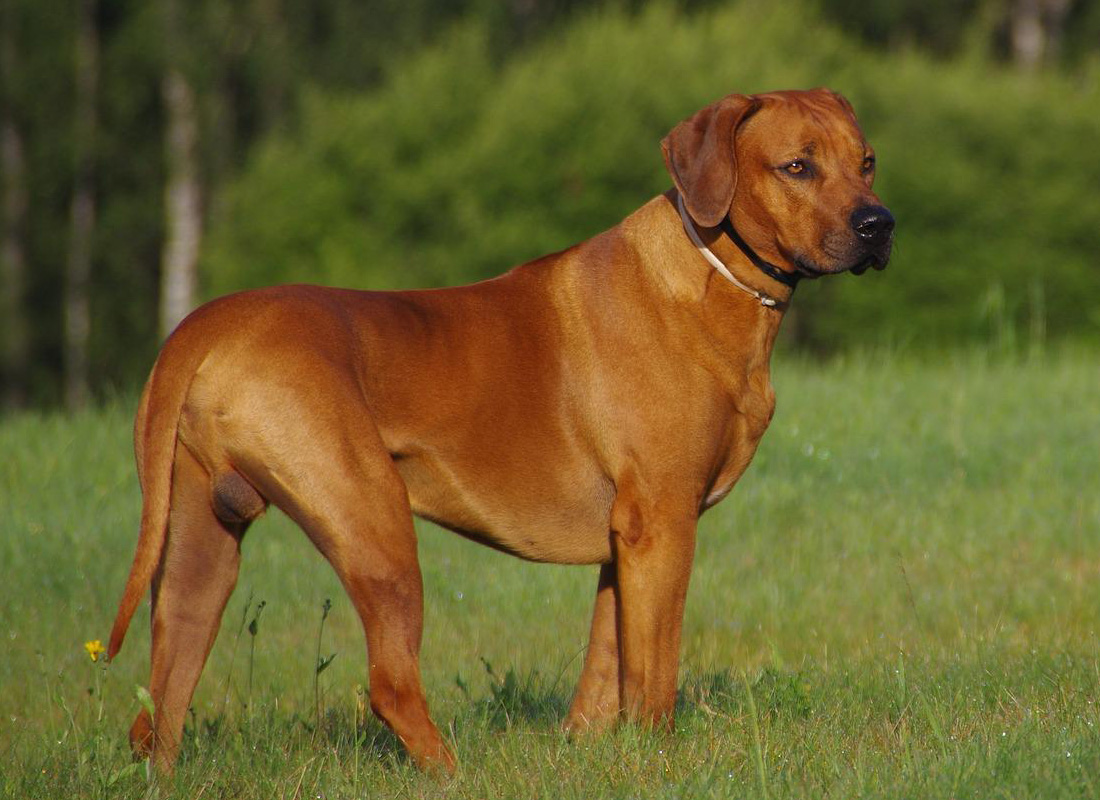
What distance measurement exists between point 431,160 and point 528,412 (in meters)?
15.9

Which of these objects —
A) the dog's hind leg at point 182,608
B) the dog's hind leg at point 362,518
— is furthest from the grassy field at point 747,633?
the dog's hind leg at point 362,518

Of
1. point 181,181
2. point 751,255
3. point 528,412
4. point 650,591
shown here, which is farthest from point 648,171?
point 650,591

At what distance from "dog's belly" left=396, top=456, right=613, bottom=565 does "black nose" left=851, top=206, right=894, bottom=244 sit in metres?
1.09

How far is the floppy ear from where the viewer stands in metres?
4.70

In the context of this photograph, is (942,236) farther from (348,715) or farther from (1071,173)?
(348,715)

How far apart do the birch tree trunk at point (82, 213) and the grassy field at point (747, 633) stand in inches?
555

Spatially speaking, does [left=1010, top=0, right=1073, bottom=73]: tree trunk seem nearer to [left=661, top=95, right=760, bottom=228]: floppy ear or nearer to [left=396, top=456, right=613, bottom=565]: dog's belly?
[left=661, top=95, right=760, bottom=228]: floppy ear

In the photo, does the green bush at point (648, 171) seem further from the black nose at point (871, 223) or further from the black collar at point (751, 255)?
the black nose at point (871, 223)

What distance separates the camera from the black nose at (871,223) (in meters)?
4.62

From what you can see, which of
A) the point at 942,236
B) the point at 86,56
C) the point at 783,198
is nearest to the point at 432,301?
the point at 783,198

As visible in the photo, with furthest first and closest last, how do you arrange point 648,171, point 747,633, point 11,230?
point 11,230
point 648,171
point 747,633

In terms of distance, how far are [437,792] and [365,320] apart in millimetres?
1345

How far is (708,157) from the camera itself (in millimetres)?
4738

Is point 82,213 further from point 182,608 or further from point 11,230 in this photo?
point 182,608
